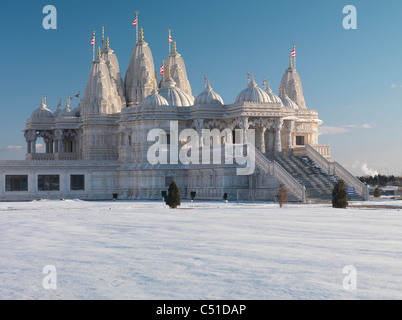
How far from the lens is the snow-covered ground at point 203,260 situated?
1252 centimetres

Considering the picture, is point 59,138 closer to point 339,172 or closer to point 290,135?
point 290,135

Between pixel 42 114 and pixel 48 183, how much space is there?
868 inches

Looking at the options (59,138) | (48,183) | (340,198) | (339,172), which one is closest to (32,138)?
(59,138)

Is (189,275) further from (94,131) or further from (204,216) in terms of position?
(94,131)

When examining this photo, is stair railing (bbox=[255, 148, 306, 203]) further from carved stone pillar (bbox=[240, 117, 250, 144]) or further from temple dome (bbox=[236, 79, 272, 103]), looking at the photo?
temple dome (bbox=[236, 79, 272, 103])

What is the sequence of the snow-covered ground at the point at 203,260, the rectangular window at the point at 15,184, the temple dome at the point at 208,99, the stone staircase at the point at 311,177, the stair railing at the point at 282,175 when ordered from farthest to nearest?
1. the temple dome at the point at 208,99
2. the rectangular window at the point at 15,184
3. the stone staircase at the point at 311,177
4. the stair railing at the point at 282,175
5. the snow-covered ground at the point at 203,260

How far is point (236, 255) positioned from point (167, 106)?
4446 centimetres

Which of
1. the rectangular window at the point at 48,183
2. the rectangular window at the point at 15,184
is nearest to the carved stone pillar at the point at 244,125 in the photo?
the rectangular window at the point at 48,183

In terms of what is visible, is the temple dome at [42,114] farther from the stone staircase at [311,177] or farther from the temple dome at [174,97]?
the stone staircase at [311,177]

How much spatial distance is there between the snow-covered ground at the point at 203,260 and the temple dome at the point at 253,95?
3312 cm

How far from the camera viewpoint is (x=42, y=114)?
258 feet

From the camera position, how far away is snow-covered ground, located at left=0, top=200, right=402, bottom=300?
41.1 ft

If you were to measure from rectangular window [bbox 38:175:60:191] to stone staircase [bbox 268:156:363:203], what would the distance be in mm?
21033
